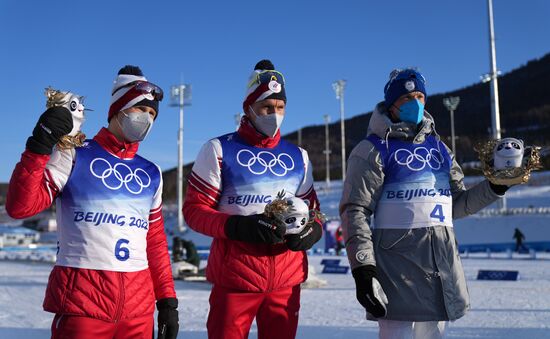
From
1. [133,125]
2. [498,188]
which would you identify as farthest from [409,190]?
[133,125]

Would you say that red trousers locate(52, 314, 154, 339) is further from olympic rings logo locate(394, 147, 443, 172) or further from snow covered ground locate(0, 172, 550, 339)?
snow covered ground locate(0, 172, 550, 339)

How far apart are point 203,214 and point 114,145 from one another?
65 cm

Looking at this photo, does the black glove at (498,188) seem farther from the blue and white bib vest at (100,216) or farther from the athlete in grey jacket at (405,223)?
the blue and white bib vest at (100,216)

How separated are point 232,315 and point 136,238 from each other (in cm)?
74

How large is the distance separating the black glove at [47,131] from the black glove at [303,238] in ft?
4.43

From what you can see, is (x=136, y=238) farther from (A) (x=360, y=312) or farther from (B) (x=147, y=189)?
(A) (x=360, y=312)

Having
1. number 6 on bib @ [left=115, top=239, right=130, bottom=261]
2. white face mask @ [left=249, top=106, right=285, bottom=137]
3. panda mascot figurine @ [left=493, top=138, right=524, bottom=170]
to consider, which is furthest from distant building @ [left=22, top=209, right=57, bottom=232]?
panda mascot figurine @ [left=493, top=138, right=524, bottom=170]

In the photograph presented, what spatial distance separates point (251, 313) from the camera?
3.42 m

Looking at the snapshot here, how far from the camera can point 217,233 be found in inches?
130

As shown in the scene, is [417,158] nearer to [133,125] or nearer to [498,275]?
[133,125]

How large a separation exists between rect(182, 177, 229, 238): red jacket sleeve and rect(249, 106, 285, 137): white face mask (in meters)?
0.54

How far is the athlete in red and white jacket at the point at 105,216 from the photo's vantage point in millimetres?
2705

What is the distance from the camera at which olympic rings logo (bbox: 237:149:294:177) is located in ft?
11.6

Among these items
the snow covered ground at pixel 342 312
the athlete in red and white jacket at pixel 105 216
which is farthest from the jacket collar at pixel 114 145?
the snow covered ground at pixel 342 312
